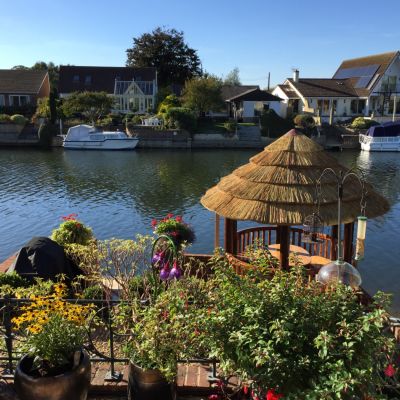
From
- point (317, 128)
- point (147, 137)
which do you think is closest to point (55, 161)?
point (147, 137)

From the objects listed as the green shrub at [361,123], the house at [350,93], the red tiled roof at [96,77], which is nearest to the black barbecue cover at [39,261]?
the green shrub at [361,123]

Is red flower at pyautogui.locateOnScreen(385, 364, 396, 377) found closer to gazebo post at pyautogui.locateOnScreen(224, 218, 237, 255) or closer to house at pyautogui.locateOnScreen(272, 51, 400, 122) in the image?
gazebo post at pyautogui.locateOnScreen(224, 218, 237, 255)

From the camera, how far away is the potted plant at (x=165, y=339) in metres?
4.33

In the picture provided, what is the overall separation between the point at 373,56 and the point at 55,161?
49781mm

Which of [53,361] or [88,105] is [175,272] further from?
[88,105]

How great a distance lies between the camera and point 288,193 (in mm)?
8727

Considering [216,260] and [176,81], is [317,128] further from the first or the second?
[216,260]

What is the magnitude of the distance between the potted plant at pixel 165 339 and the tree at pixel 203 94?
49.9 metres

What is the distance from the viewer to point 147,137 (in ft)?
160

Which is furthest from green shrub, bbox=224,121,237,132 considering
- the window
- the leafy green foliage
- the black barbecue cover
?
the leafy green foliage

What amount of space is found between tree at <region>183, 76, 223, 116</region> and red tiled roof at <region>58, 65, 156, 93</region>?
467 inches

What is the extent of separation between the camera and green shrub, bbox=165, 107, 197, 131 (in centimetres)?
4938

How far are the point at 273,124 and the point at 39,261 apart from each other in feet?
156

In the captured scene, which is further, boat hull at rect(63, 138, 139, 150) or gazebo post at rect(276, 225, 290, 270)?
boat hull at rect(63, 138, 139, 150)
